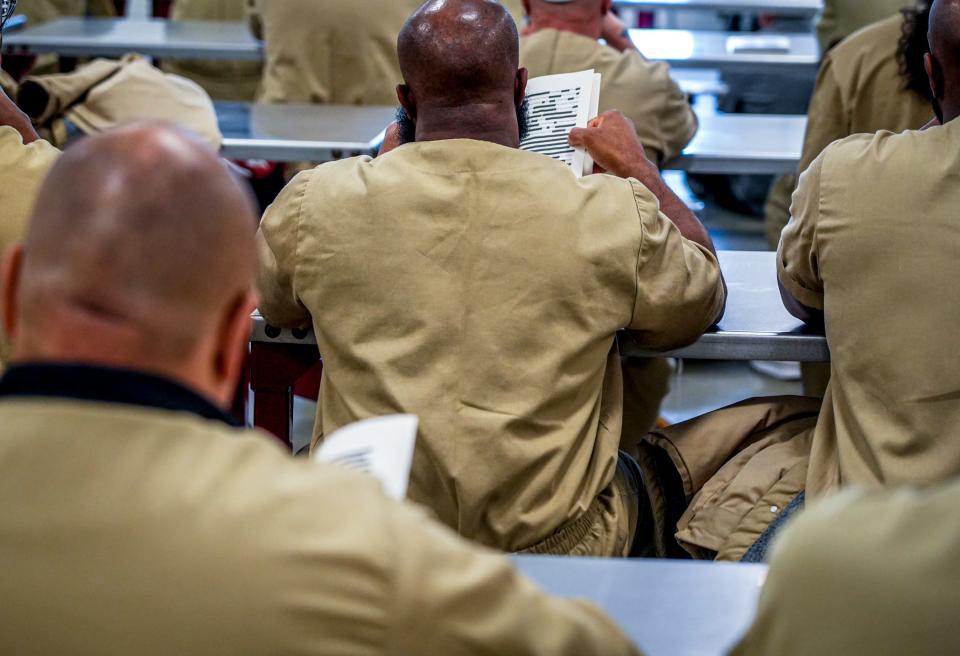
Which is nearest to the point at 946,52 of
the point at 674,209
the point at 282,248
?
the point at 674,209

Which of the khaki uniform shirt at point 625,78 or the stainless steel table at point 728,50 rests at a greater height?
the khaki uniform shirt at point 625,78

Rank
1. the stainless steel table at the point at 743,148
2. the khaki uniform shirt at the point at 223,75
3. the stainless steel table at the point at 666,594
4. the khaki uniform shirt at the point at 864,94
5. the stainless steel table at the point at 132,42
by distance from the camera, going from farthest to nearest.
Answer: the khaki uniform shirt at the point at 223,75 < the stainless steel table at the point at 132,42 < the stainless steel table at the point at 743,148 < the khaki uniform shirt at the point at 864,94 < the stainless steel table at the point at 666,594

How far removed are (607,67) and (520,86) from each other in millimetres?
1214

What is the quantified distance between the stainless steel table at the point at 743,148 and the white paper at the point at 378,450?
2.32 m

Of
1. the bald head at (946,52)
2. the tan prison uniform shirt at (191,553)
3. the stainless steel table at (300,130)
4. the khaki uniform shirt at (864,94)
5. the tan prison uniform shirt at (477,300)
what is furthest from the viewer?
the stainless steel table at (300,130)

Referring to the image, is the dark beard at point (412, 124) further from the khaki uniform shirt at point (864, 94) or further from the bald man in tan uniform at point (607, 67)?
the khaki uniform shirt at point (864, 94)

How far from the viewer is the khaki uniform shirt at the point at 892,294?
1.90 metres

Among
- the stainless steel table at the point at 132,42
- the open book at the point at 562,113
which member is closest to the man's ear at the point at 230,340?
the open book at the point at 562,113

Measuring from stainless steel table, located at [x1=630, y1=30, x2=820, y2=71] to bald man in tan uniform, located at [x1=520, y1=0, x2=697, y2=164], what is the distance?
124 cm

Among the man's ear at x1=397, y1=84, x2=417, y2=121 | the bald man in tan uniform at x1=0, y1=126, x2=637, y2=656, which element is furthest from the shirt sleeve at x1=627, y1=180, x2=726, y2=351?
the bald man in tan uniform at x1=0, y1=126, x2=637, y2=656

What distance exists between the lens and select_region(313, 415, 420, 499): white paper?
122cm

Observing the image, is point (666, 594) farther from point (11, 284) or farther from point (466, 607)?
point (11, 284)

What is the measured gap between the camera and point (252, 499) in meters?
A: 1.01

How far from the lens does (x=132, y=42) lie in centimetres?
458
